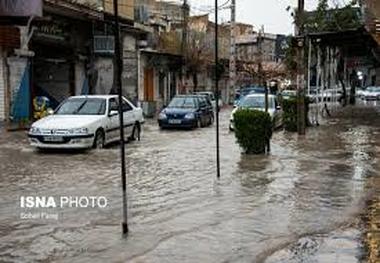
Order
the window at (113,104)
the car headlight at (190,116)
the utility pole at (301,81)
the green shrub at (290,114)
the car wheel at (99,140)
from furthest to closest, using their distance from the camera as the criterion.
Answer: the car headlight at (190,116), the green shrub at (290,114), the utility pole at (301,81), the window at (113,104), the car wheel at (99,140)

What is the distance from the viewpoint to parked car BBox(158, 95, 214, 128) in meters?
28.4

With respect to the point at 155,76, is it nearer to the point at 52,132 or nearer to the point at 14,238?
the point at 52,132

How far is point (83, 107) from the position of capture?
19359 millimetres

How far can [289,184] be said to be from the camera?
→ 41.0 ft

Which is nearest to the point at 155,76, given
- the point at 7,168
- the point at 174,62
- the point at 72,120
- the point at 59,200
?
the point at 174,62

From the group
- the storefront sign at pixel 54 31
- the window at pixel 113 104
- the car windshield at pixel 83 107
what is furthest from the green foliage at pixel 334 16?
the car windshield at pixel 83 107

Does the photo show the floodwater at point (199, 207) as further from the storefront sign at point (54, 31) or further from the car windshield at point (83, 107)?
the storefront sign at point (54, 31)

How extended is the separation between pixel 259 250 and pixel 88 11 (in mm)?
23642

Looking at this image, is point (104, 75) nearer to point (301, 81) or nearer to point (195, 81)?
point (301, 81)

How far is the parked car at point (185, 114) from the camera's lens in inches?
1120

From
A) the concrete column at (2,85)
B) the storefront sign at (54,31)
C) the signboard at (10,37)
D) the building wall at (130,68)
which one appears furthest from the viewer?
the building wall at (130,68)

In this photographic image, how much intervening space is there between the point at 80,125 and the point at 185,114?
11213 mm

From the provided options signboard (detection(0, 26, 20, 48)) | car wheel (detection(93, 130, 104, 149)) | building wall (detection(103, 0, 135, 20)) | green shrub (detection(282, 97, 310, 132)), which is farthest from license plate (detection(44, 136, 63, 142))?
building wall (detection(103, 0, 135, 20))

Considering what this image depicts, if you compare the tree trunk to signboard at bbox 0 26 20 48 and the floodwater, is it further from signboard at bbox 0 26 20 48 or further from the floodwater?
the floodwater
